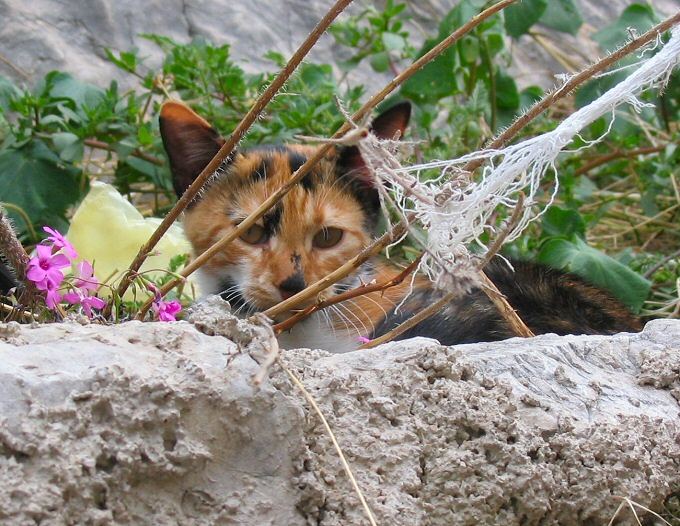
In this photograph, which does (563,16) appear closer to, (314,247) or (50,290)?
(314,247)

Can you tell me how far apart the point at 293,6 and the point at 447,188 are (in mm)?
5004

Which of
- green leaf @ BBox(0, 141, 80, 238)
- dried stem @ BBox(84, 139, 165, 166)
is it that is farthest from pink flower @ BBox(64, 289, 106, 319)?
dried stem @ BBox(84, 139, 165, 166)

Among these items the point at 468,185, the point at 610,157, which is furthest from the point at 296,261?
the point at 610,157

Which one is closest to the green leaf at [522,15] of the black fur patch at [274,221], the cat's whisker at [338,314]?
the black fur patch at [274,221]

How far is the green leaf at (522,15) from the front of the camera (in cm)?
479

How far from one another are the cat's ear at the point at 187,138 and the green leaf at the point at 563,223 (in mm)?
1648

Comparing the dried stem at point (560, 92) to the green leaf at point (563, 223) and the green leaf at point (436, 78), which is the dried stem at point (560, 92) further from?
the green leaf at point (436, 78)

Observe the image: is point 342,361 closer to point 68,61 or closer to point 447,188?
point 447,188

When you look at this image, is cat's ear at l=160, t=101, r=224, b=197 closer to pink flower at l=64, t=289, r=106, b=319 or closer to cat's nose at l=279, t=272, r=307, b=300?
cat's nose at l=279, t=272, r=307, b=300

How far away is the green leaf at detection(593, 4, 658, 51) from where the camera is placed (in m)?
5.20

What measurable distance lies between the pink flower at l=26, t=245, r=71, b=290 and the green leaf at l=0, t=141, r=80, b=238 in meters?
1.96

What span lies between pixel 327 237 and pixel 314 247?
0.06m

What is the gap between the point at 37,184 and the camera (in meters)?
4.18

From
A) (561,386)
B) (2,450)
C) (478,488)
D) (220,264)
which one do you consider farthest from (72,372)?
(220,264)
